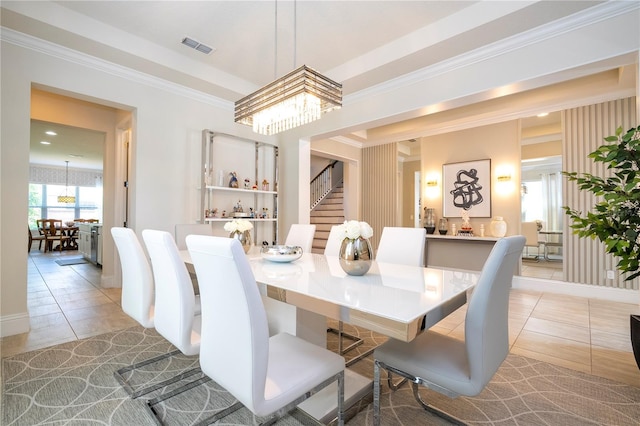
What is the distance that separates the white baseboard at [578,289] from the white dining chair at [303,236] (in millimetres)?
3639

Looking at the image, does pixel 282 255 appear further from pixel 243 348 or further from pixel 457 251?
pixel 457 251

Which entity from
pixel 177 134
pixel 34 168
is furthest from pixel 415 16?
pixel 34 168

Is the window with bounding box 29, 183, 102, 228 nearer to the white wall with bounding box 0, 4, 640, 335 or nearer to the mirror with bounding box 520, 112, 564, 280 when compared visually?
the white wall with bounding box 0, 4, 640, 335

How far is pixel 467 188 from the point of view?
529 cm

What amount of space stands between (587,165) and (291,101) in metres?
4.38

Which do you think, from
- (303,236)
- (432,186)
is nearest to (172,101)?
(303,236)

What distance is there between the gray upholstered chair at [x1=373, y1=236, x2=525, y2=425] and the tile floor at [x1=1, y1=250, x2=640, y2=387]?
1.56 m

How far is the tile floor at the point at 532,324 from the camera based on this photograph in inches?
93.0

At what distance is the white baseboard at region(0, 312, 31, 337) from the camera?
2.69 m

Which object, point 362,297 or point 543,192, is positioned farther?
point 543,192

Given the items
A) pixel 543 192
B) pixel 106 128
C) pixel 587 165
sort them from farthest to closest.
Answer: pixel 543 192, pixel 106 128, pixel 587 165

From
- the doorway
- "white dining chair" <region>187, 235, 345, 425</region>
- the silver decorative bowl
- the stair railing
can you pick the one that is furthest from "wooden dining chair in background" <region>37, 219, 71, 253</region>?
"white dining chair" <region>187, 235, 345, 425</region>

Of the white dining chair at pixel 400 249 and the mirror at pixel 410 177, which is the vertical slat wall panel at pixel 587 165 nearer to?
the white dining chair at pixel 400 249

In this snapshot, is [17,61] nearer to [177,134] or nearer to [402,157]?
[177,134]
